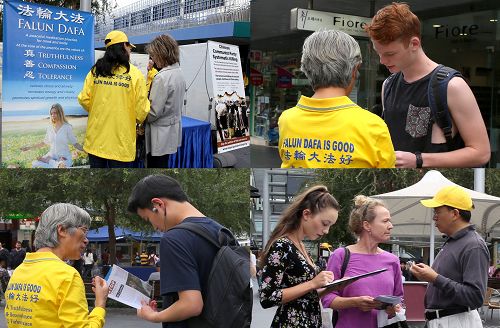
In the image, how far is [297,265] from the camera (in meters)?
2.52

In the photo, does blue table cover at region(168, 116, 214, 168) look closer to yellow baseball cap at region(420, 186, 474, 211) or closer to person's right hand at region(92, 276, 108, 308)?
person's right hand at region(92, 276, 108, 308)

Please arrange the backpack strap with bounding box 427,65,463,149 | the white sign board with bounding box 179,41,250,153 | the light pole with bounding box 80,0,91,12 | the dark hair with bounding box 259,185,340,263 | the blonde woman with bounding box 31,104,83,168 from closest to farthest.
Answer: the backpack strap with bounding box 427,65,463,149
the dark hair with bounding box 259,185,340,263
the blonde woman with bounding box 31,104,83,168
the light pole with bounding box 80,0,91,12
the white sign board with bounding box 179,41,250,153

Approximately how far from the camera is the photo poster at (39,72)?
16.6 feet

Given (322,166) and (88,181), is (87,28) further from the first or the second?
(322,166)

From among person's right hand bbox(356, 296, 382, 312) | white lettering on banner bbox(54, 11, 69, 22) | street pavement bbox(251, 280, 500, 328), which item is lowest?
street pavement bbox(251, 280, 500, 328)

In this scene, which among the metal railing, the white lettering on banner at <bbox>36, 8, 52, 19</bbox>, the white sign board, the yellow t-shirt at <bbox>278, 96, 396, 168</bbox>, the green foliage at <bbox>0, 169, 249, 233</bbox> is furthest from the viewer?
the metal railing

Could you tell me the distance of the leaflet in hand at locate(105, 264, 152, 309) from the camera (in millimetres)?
2900

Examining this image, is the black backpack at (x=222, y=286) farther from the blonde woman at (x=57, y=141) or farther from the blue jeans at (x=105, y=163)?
the blonde woman at (x=57, y=141)

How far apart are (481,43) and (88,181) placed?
16.1 ft

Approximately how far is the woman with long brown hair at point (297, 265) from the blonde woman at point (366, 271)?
15cm

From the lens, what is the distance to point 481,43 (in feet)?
23.6

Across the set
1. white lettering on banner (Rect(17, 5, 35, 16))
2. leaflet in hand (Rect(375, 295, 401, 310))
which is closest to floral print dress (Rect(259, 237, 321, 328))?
leaflet in hand (Rect(375, 295, 401, 310))

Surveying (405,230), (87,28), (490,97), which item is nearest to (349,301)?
(405,230)

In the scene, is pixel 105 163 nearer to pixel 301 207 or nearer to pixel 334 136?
pixel 301 207
